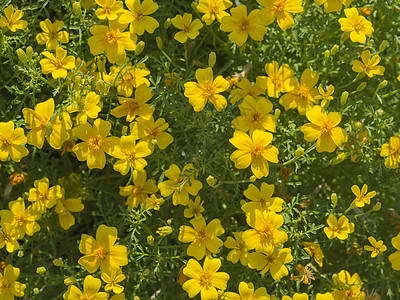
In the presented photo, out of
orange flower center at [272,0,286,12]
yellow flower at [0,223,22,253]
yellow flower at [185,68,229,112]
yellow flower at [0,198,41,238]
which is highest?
orange flower center at [272,0,286,12]

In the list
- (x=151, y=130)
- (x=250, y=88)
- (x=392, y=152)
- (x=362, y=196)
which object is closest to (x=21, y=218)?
(x=151, y=130)

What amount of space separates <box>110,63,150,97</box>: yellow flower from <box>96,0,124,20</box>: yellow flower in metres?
0.24

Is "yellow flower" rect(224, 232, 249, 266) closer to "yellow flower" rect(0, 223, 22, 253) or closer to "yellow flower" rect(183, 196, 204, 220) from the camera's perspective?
"yellow flower" rect(183, 196, 204, 220)

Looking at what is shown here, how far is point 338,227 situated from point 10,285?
5.04 feet

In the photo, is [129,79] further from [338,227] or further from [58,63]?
[338,227]

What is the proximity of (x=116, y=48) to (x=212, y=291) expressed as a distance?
116 centimetres

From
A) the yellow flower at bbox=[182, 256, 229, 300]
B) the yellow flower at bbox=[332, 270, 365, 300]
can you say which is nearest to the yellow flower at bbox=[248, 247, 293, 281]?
the yellow flower at bbox=[182, 256, 229, 300]

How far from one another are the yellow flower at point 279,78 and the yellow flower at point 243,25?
0.57 ft

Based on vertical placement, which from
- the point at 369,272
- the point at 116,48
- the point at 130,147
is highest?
the point at 116,48

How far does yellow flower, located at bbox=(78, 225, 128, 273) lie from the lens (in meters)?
2.03

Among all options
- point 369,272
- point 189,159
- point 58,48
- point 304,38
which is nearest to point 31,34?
point 58,48

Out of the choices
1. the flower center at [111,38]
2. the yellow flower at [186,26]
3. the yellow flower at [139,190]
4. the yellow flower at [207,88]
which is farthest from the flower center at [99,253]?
the yellow flower at [186,26]

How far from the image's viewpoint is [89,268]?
2.02 meters

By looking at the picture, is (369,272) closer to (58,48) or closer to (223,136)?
(223,136)
